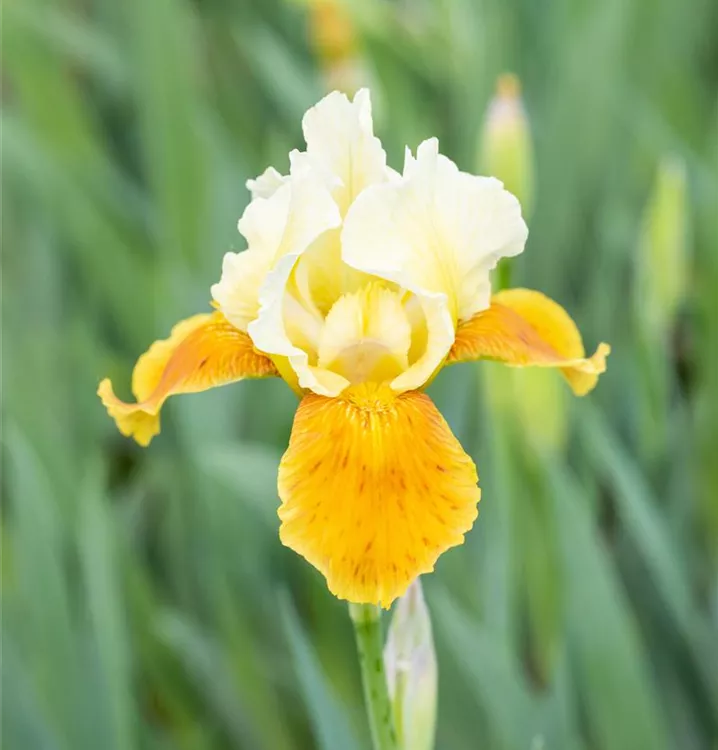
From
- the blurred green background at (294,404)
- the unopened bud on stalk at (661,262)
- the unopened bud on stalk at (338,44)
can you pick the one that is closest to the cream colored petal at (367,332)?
the blurred green background at (294,404)

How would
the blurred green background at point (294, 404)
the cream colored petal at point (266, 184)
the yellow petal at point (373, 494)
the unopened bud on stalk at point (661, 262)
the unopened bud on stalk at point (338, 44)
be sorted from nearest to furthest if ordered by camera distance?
the yellow petal at point (373, 494), the cream colored petal at point (266, 184), the blurred green background at point (294, 404), the unopened bud on stalk at point (661, 262), the unopened bud on stalk at point (338, 44)

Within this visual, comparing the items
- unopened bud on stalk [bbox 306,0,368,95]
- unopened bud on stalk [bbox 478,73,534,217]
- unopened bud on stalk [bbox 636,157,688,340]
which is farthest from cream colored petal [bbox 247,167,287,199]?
unopened bud on stalk [bbox 306,0,368,95]

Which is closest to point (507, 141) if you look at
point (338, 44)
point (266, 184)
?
point (266, 184)

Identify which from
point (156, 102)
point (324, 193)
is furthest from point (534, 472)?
point (156, 102)

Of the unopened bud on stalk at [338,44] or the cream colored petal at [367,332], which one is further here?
the unopened bud on stalk at [338,44]

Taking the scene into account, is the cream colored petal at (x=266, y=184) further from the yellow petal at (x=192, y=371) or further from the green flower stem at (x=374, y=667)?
the green flower stem at (x=374, y=667)

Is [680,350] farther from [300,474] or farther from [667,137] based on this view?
[300,474]

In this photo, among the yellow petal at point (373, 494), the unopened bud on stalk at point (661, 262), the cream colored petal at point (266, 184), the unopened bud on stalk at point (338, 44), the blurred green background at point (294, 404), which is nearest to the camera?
the yellow petal at point (373, 494)

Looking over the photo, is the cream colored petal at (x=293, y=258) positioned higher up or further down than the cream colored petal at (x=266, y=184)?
further down
